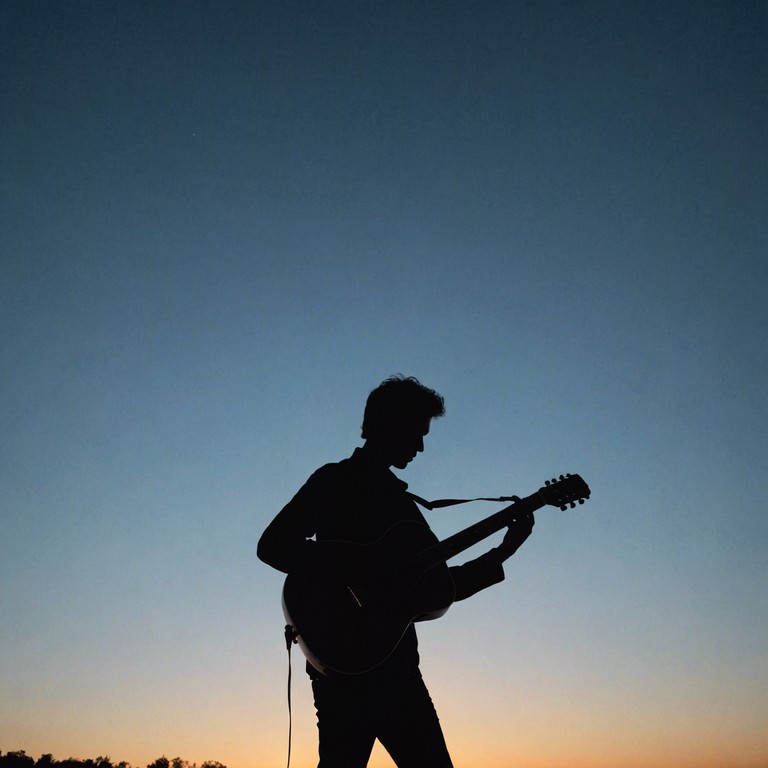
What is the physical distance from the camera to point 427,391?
12.1 feet

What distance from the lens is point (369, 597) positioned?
2.93 metres

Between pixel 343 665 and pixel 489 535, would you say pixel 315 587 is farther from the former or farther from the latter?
pixel 489 535

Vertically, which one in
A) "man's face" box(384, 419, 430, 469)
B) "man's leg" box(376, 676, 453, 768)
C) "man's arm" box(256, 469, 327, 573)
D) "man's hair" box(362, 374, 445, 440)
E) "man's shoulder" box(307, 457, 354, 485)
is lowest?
"man's leg" box(376, 676, 453, 768)

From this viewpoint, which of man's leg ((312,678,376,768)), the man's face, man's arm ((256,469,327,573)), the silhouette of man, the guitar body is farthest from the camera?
the man's face

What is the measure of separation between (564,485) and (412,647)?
1866 millimetres

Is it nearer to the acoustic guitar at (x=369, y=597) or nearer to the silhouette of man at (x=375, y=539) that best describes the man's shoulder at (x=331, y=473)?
the silhouette of man at (x=375, y=539)

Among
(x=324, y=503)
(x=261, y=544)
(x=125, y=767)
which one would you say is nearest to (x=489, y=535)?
(x=324, y=503)

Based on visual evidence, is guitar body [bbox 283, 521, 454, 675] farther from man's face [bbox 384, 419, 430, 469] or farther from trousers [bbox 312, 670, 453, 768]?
man's face [bbox 384, 419, 430, 469]

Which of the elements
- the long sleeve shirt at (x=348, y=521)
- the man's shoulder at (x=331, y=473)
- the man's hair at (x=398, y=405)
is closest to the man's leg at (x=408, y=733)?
the long sleeve shirt at (x=348, y=521)

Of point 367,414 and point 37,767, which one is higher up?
point 367,414

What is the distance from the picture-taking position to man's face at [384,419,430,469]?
3400mm

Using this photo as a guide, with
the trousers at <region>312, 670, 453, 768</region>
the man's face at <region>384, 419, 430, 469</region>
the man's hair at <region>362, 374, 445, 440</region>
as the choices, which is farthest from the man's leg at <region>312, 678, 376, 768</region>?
the man's hair at <region>362, 374, 445, 440</region>

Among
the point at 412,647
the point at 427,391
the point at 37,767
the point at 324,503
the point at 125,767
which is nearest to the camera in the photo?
the point at 412,647

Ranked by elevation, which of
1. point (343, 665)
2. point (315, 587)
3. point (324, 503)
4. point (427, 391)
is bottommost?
point (343, 665)
